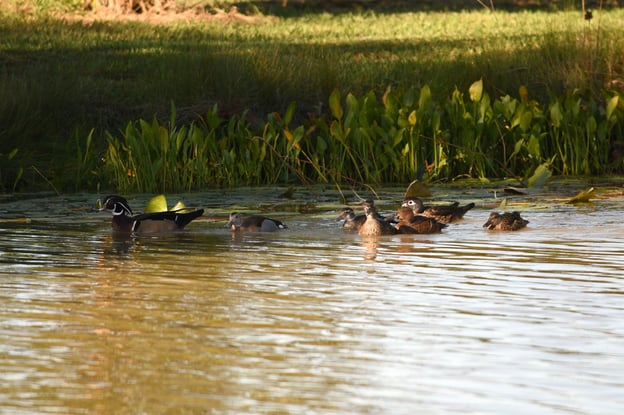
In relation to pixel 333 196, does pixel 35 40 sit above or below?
above

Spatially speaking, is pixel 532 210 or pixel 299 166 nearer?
pixel 532 210

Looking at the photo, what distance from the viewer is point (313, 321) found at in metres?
6.91

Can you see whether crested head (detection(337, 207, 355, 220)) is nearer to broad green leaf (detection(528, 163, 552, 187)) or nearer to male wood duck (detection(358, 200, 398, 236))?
male wood duck (detection(358, 200, 398, 236))

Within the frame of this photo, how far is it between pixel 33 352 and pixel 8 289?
6.36 ft

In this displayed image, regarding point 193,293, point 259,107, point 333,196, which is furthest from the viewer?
point 259,107

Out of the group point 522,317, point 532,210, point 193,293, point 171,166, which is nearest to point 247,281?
point 193,293

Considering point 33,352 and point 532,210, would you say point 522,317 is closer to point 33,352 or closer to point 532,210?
point 33,352

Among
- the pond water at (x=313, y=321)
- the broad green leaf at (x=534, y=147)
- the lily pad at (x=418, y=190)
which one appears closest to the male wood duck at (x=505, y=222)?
the pond water at (x=313, y=321)

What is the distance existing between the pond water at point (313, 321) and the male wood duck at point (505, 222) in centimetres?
9

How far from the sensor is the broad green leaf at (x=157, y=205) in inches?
471

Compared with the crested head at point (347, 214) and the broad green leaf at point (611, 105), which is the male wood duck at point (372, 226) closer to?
the crested head at point (347, 214)

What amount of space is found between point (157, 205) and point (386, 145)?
3675mm

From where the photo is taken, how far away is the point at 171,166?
1420 cm

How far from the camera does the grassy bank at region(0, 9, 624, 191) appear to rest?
50.3 feet
